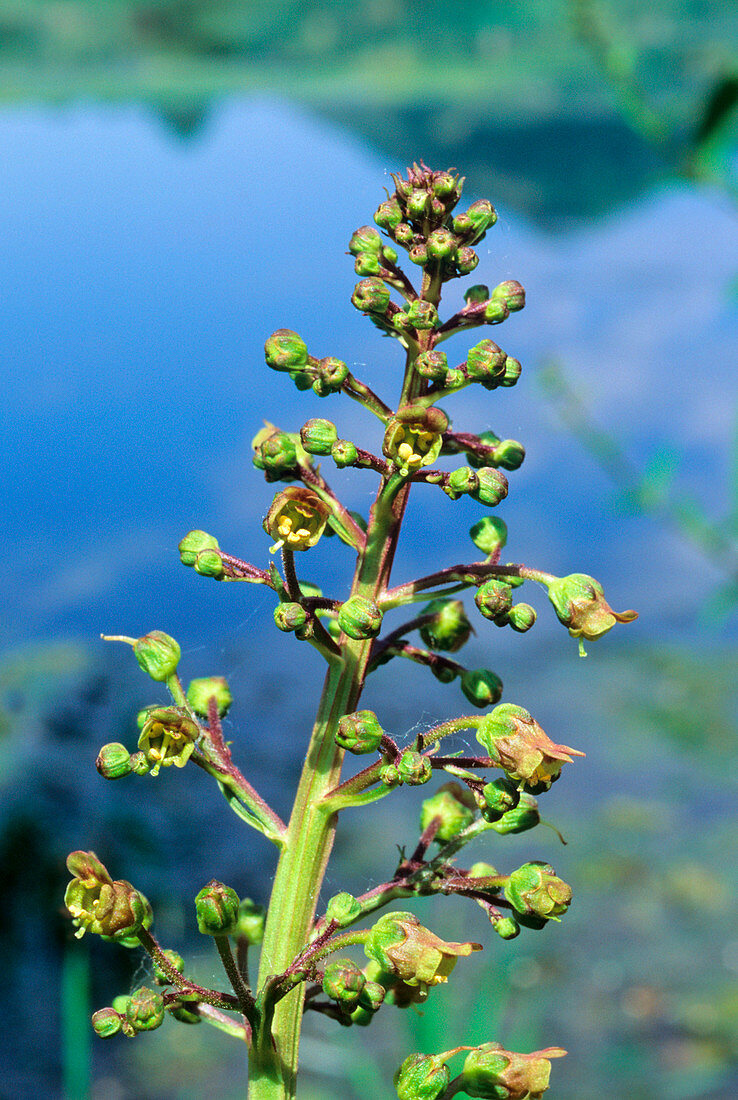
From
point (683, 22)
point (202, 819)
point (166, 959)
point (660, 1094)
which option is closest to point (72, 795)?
point (202, 819)

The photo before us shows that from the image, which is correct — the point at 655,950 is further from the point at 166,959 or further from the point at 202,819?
the point at 166,959

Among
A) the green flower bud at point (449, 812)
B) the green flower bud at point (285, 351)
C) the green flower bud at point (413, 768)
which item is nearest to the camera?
the green flower bud at point (413, 768)

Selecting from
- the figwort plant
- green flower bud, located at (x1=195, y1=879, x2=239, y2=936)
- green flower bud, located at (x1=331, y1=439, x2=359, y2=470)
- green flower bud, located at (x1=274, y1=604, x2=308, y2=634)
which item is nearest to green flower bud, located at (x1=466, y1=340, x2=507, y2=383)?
the figwort plant

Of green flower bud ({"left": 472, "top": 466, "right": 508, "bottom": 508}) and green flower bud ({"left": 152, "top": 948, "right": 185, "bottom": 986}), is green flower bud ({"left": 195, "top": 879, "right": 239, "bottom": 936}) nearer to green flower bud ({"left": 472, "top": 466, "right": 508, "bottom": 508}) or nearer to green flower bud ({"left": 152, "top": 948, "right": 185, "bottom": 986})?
green flower bud ({"left": 152, "top": 948, "right": 185, "bottom": 986})

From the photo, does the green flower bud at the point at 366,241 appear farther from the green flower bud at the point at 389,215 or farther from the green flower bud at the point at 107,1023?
the green flower bud at the point at 107,1023

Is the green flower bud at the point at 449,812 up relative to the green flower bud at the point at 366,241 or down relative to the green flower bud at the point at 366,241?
down

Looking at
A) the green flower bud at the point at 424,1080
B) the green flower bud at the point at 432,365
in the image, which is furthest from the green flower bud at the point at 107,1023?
the green flower bud at the point at 432,365

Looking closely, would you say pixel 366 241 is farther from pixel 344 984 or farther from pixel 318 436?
pixel 344 984
